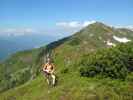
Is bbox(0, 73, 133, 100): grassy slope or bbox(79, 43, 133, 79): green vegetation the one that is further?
bbox(79, 43, 133, 79): green vegetation

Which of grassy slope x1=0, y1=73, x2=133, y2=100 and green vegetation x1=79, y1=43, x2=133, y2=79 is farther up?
green vegetation x1=79, y1=43, x2=133, y2=79

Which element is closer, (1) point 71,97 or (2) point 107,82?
(1) point 71,97

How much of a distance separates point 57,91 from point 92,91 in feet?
16.3

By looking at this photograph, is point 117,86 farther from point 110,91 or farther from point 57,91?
point 57,91

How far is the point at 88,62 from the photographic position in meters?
53.7

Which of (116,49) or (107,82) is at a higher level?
(116,49)

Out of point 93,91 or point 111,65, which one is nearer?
point 93,91

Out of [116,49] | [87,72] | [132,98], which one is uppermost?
[116,49]

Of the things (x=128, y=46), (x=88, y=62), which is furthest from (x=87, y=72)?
(x=128, y=46)

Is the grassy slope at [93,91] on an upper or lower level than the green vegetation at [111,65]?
lower

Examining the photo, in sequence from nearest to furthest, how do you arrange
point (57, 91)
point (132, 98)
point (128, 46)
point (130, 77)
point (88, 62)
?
point (132, 98) → point (57, 91) → point (130, 77) → point (88, 62) → point (128, 46)

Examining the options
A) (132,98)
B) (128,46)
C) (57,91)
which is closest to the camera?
(132,98)

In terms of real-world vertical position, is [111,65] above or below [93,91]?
above

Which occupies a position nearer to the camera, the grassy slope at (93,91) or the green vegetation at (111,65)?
the grassy slope at (93,91)
